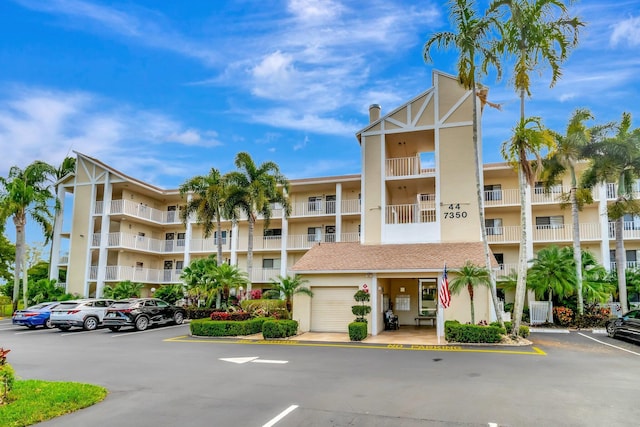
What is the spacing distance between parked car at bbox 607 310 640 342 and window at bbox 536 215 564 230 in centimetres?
1132

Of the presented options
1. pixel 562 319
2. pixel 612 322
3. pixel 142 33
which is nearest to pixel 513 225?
pixel 562 319

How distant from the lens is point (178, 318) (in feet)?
80.4

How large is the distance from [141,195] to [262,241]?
36.6ft

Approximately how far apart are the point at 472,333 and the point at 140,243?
87.7ft

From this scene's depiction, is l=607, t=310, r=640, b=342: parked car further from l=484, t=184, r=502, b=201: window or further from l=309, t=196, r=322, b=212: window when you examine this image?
l=309, t=196, r=322, b=212: window

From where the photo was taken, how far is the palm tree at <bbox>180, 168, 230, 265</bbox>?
27.6m

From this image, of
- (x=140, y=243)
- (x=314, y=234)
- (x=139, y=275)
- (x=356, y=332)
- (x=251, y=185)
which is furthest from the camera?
(x=140, y=243)

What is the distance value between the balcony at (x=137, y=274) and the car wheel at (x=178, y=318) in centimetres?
904

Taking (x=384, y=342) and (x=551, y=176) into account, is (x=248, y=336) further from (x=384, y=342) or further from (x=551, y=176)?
(x=551, y=176)

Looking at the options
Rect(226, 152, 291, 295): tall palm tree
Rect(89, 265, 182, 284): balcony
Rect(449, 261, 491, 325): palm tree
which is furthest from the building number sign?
Rect(89, 265, 182, 284): balcony

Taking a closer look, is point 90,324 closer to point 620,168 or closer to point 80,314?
point 80,314

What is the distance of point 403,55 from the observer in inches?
727

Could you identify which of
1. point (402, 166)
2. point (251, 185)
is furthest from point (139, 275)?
point (402, 166)

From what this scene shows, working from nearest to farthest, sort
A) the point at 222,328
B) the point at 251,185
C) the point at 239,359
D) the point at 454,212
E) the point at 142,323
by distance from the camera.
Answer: the point at 239,359 < the point at 222,328 < the point at 142,323 < the point at 454,212 < the point at 251,185
